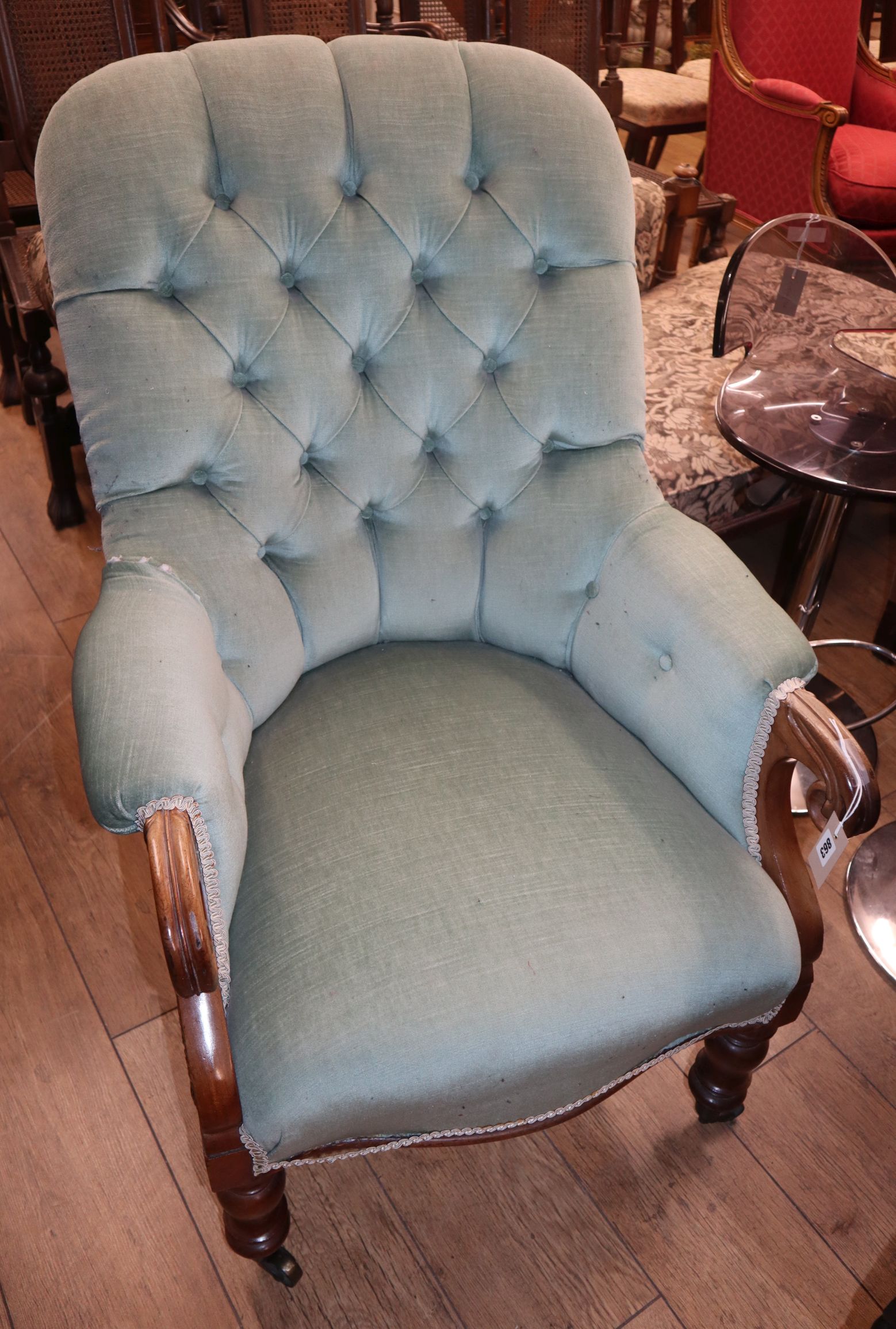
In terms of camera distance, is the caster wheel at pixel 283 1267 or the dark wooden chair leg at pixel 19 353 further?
the dark wooden chair leg at pixel 19 353

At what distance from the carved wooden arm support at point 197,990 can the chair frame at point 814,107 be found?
2.73 meters

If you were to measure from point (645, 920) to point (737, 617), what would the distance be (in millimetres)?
309

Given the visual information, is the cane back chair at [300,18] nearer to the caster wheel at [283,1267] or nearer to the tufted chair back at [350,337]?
the tufted chair back at [350,337]

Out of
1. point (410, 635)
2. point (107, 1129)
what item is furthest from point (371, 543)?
point (107, 1129)

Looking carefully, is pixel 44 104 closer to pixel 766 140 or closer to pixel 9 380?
pixel 9 380

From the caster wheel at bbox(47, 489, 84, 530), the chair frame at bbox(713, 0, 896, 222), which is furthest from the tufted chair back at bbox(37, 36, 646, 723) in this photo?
the chair frame at bbox(713, 0, 896, 222)

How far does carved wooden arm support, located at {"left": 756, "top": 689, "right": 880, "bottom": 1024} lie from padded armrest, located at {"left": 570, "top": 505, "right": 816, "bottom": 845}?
0.09 ft

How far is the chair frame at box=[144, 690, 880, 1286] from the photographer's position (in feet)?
2.44

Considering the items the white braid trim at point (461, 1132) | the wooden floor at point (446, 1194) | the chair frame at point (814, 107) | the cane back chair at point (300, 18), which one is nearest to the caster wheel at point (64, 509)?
the wooden floor at point (446, 1194)

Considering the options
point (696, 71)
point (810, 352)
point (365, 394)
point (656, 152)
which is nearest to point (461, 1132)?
point (365, 394)

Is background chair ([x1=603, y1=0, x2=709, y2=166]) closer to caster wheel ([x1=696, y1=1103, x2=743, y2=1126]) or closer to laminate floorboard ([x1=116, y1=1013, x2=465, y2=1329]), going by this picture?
caster wheel ([x1=696, y1=1103, x2=743, y2=1126])

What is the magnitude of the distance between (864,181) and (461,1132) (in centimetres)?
294

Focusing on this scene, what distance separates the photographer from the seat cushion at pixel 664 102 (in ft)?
10.8

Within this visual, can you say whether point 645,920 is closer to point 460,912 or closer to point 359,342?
point 460,912
